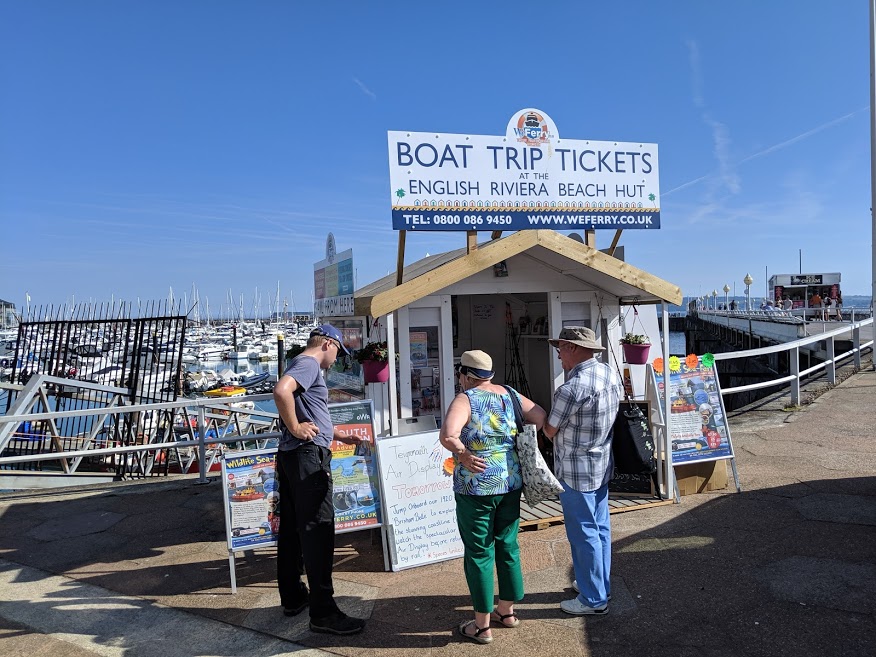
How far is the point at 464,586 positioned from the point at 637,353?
120 inches

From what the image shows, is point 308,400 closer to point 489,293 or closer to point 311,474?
point 311,474

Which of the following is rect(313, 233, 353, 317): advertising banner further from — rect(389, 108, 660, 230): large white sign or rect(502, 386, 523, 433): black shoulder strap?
rect(502, 386, 523, 433): black shoulder strap

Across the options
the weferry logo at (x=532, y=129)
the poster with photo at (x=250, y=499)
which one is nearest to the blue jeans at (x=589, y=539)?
the poster with photo at (x=250, y=499)

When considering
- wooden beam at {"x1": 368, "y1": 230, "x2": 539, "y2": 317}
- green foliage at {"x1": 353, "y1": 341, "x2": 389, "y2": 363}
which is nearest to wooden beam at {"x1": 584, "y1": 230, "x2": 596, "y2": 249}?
wooden beam at {"x1": 368, "y1": 230, "x2": 539, "y2": 317}

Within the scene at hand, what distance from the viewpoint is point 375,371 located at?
203 inches

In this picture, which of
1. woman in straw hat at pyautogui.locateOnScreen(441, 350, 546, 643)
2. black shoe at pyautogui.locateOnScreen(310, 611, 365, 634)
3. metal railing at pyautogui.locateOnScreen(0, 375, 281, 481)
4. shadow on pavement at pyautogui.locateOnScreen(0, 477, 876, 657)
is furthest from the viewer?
metal railing at pyautogui.locateOnScreen(0, 375, 281, 481)

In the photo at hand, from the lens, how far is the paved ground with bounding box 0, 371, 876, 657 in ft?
10.9

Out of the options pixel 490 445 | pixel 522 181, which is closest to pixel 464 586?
pixel 490 445

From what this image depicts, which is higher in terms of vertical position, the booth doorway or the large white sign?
the large white sign

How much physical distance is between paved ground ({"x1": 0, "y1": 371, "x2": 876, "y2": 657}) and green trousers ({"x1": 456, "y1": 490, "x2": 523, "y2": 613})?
1.06ft

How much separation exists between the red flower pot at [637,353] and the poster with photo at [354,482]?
280 centimetres

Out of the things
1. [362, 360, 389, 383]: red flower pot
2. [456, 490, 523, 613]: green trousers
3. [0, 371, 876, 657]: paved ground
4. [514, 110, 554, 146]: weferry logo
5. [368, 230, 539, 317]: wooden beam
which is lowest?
[0, 371, 876, 657]: paved ground

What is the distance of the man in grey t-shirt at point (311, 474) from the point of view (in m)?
3.47

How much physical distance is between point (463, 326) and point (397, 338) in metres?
3.85
